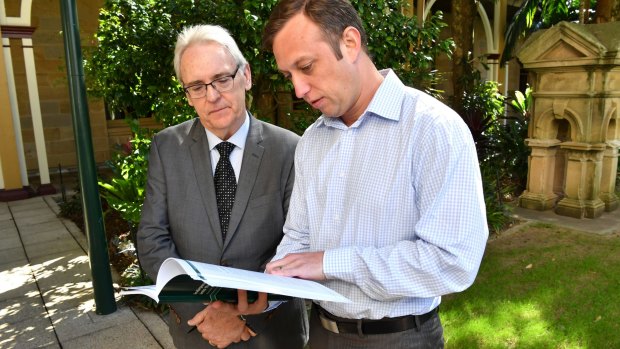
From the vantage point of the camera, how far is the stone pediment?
5891mm

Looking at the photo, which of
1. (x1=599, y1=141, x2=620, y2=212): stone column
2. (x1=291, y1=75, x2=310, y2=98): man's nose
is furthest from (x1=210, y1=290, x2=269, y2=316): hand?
(x1=599, y1=141, x2=620, y2=212): stone column

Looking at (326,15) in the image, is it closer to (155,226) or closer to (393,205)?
(393,205)

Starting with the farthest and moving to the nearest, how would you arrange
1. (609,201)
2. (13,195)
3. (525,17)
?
(525,17) < (13,195) < (609,201)

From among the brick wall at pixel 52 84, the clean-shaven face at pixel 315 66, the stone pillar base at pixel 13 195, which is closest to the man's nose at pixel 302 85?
the clean-shaven face at pixel 315 66

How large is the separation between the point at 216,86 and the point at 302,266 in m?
0.85

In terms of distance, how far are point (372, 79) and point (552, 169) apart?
6351mm

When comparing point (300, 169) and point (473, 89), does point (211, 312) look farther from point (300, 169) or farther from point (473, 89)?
point (473, 89)

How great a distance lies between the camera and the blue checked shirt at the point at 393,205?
124cm

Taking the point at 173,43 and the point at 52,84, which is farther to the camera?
the point at 52,84

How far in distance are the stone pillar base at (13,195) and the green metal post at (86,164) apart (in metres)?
6.03

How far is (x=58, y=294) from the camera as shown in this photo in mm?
4496

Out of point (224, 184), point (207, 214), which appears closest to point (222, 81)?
point (224, 184)

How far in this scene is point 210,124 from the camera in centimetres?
193

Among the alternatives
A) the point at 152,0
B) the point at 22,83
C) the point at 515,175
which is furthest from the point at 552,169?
the point at 22,83
